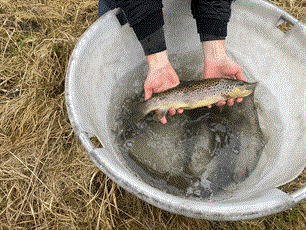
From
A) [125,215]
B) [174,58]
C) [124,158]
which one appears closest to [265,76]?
[174,58]

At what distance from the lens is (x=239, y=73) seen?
66.7 inches

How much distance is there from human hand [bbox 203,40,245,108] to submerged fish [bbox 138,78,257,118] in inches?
5.4

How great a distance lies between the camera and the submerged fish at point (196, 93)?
151 centimetres

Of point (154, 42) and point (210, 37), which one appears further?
point (210, 37)

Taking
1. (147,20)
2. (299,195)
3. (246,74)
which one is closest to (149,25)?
(147,20)

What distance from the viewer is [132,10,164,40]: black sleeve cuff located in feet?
4.47

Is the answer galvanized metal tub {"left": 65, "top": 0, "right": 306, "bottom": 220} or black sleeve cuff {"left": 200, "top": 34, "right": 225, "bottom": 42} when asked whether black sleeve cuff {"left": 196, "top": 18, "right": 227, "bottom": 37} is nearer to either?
black sleeve cuff {"left": 200, "top": 34, "right": 225, "bottom": 42}

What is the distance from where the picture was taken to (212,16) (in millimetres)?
1494

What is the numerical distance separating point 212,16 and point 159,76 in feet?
1.58

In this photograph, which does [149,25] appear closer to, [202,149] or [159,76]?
[159,76]

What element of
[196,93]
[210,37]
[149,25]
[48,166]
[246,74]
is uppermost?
[149,25]

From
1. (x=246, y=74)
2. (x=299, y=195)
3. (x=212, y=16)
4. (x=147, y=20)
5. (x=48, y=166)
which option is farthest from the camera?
(x=246, y=74)

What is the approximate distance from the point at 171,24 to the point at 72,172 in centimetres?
126

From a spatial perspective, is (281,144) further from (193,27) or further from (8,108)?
(8,108)
